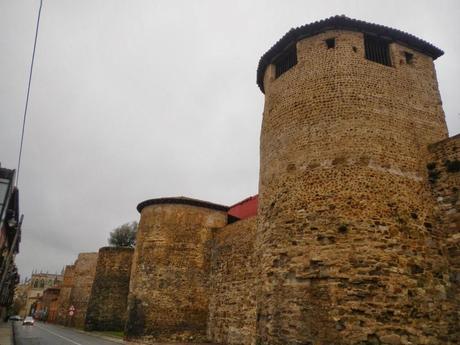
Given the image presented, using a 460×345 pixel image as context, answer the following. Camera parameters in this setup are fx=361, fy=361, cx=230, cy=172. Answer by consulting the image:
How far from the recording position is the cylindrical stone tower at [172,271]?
60.3ft

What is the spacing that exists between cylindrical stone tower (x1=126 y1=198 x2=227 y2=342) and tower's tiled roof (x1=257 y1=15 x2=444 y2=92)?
11.9 m

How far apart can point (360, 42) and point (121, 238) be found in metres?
42.8

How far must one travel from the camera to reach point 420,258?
26.3 ft

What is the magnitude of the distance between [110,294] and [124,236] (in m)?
20.4

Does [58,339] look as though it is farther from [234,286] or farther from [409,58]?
[409,58]

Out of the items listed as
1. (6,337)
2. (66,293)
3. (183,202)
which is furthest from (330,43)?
(66,293)

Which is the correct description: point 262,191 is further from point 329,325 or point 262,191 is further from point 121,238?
point 121,238

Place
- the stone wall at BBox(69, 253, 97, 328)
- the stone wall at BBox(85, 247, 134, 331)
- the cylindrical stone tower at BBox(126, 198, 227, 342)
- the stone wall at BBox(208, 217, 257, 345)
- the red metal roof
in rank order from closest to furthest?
the stone wall at BBox(208, 217, 257, 345) < the cylindrical stone tower at BBox(126, 198, 227, 342) < the red metal roof < the stone wall at BBox(85, 247, 134, 331) < the stone wall at BBox(69, 253, 97, 328)

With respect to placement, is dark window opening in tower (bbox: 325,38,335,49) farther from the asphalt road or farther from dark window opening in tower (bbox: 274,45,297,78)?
the asphalt road

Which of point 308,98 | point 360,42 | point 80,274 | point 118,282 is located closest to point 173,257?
point 118,282

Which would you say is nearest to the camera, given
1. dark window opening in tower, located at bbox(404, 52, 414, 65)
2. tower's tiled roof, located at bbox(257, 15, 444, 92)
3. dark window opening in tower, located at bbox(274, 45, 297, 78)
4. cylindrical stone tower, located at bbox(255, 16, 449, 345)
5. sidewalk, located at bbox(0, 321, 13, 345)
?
cylindrical stone tower, located at bbox(255, 16, 449, 345)

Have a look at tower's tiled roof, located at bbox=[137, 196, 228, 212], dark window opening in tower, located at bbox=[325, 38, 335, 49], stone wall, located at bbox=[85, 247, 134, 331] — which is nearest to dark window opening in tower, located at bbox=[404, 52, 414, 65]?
dark window opening in tower, located at bbox=[325, 38, 335, 49]

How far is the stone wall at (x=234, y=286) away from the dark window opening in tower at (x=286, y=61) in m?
6.82

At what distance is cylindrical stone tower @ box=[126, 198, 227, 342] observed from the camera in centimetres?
1839
